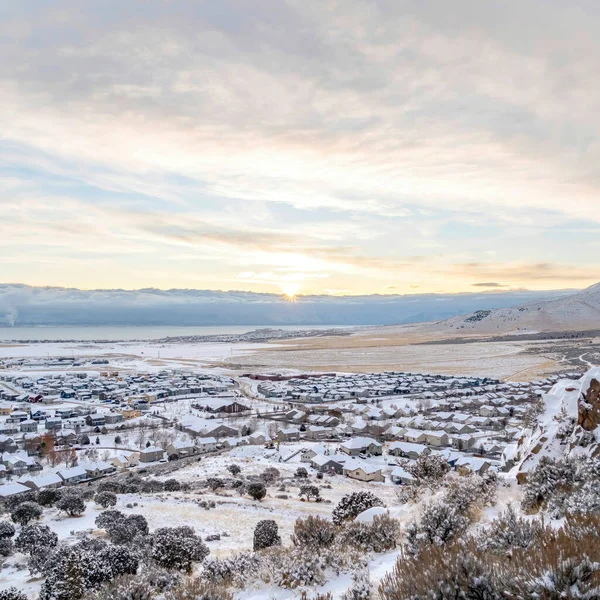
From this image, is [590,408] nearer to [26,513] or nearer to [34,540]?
[34,540]

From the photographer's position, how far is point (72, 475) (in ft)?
106

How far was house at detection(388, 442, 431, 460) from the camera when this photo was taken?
3972 centimetres

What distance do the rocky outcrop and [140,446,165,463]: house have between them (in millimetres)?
34590

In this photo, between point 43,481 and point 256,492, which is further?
point 43,481

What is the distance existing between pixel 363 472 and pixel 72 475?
836 inches

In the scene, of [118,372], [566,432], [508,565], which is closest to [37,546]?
[508,565]

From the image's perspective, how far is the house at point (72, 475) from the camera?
31969 millimetres

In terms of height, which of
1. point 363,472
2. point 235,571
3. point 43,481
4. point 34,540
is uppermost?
point 235,571

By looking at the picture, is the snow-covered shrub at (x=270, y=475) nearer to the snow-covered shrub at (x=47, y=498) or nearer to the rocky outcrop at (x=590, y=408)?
the snow-covered shrub at (x=47, y=498)

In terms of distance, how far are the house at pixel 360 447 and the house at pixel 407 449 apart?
118 centimetres

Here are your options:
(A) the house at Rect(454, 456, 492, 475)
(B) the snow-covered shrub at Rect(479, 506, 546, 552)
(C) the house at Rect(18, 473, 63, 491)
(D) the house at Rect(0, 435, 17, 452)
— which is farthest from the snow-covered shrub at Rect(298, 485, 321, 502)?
(D) the house at Rect(0, 435, 17, 452)

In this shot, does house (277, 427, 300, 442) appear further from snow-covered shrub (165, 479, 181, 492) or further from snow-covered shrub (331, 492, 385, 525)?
snow-covered shrub (331, 492, 385, 525)

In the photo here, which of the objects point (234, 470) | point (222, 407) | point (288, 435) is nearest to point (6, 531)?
point (234, 470)

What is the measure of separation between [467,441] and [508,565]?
130 ft
